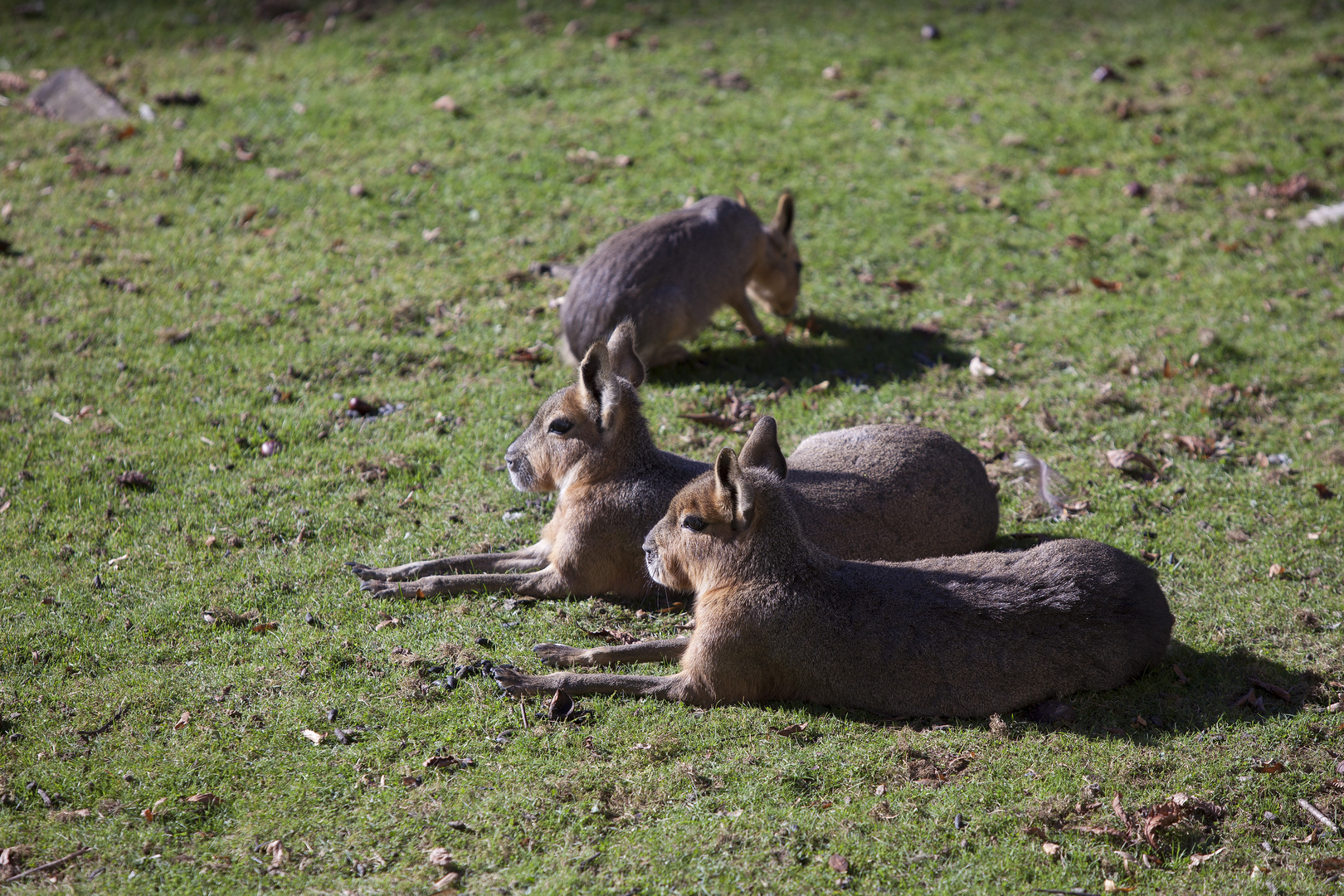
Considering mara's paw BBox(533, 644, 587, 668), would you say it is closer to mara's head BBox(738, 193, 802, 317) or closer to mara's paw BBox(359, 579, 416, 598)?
mara's paw BBox(359, 579, 416, 598)

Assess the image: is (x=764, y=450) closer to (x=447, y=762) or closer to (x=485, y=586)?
(x=485, y=586)

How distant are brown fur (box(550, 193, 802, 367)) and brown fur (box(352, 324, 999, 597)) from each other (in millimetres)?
1662

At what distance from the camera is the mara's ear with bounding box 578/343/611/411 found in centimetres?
514

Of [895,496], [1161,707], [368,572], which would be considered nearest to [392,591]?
[368,572]

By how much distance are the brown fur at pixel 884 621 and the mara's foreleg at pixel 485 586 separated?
0.76 meters

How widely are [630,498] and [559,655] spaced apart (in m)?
0.86

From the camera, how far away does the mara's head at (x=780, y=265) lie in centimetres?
826

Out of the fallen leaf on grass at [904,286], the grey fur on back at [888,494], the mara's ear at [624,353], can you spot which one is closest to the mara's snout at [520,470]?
the grey fur on back at [888,494]

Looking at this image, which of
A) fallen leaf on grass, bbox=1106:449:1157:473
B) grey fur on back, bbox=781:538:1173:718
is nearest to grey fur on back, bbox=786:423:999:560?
grey fur on back, bbox=781:538:1173:718

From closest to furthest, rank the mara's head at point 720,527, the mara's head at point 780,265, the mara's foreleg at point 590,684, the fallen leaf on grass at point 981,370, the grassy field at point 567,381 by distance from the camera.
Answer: the grassy field at point 567,381
the mara's head at point 720,527
the mara's foreleg at point 590,684
the fallen leaf on grass at point 981,370
the mara's head at point 780,265

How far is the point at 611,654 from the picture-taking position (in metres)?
4.76

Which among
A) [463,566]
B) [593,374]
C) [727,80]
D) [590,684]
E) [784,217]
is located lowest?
[590,684]

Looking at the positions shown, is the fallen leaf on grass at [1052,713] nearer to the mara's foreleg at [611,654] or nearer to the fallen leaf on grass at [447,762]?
the mara's foreleg at [611,654]

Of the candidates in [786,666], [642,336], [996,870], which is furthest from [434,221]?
[996,870]
